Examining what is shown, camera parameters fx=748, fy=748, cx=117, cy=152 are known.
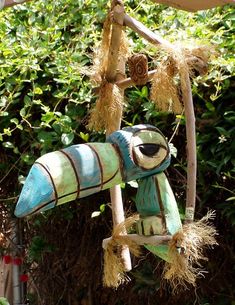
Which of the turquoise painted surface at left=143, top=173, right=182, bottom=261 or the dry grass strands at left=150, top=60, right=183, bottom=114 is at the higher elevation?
the dry grass strands at left=150, top=60, right=183, bottom=114

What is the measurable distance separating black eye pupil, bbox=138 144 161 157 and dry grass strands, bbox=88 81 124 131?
17 centimetres

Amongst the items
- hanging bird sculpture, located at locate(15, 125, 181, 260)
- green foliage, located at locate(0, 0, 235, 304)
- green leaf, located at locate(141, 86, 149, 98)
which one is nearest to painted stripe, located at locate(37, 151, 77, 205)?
hanging bird sculpture, located at locate(15, 125, 181, 260)

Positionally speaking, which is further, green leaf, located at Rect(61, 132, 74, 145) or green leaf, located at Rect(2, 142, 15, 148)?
green leaf, located at Rect(2, 142, 15, 148)

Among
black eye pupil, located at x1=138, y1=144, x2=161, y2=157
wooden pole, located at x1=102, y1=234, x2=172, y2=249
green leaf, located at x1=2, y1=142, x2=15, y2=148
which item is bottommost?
wooden pole, located at x1=102, y1=234, x2=172, y2=249

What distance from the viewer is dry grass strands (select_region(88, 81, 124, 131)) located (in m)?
1.48

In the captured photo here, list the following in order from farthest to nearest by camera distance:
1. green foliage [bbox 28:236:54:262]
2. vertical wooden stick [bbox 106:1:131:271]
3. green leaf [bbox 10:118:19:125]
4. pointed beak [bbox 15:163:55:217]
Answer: green foliage [bbox 28:236:54:262] < green leaf [bbox 10:118:19:125] < vertical wooden stick [bbox 106:1:131:271] < pointed beak [bbox 15:163:55:217]

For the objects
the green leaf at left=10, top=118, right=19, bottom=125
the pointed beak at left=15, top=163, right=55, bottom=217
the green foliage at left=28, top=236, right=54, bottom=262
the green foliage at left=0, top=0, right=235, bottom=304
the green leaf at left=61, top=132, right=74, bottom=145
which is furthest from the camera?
the green foliage at left=28, top=236, right=54, bottom=262

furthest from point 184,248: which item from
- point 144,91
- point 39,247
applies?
point 39,247

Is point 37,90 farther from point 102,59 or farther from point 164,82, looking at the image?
point 164,82

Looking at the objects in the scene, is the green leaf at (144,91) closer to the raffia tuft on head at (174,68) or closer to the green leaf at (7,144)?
the green leaf at (7,144)

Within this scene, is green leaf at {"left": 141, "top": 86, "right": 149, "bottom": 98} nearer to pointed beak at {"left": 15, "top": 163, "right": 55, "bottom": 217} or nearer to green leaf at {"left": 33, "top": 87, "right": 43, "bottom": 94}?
green leaf at {"left": 33, "top": 87, "right": 43, "bottom": 94}

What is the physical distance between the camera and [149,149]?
1.34 meters

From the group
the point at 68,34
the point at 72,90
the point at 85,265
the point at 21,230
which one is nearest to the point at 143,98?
the point at 72,90

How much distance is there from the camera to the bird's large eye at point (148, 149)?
4.36 ft
